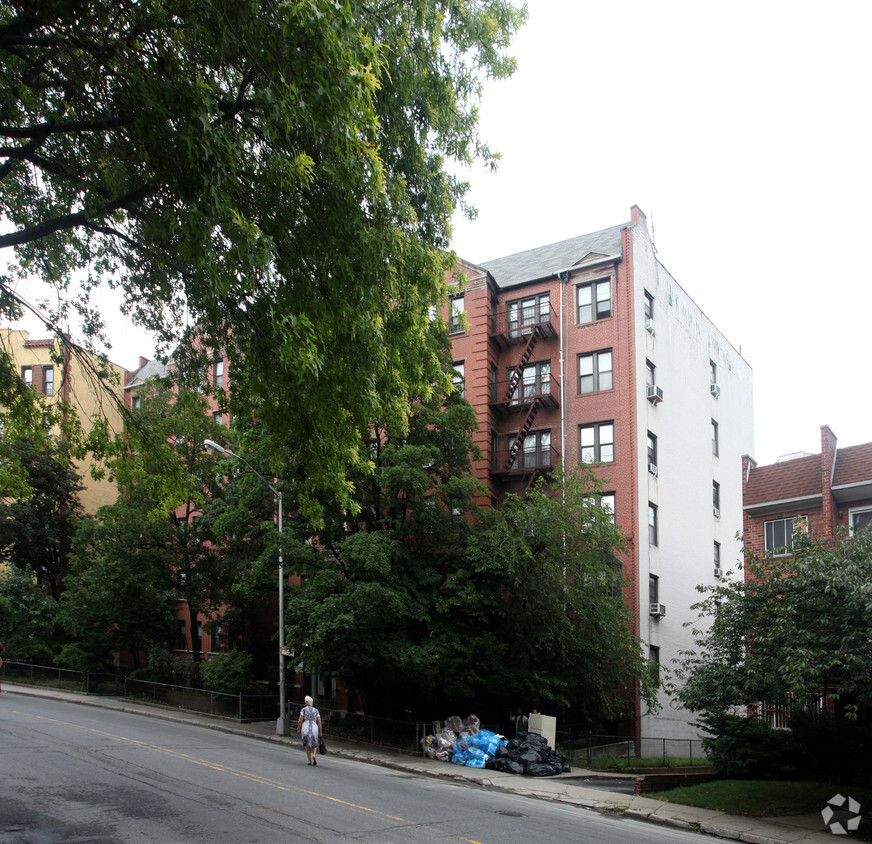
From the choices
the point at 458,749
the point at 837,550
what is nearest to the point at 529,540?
the point at 458,749

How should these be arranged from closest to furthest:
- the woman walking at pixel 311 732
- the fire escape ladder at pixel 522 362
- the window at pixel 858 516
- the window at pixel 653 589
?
the woman walking at pixel 311 732
the window at pixel 858 516
the window at pixel 653 589
the fire escape ladder at pixel 522 362

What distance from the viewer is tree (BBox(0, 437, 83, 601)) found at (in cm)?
4044

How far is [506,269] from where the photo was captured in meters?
39.2

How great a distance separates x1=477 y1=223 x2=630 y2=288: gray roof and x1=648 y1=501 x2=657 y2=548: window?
34.4 ft

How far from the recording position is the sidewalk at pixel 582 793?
14.7m

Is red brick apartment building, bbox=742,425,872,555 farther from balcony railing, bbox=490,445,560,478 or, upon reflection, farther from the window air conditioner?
balcony railing, bbox=490,445,560,478

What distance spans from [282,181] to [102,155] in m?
3.08

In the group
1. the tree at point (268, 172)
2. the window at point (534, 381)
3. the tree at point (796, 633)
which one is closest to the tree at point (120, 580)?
the window at point (534, 381)

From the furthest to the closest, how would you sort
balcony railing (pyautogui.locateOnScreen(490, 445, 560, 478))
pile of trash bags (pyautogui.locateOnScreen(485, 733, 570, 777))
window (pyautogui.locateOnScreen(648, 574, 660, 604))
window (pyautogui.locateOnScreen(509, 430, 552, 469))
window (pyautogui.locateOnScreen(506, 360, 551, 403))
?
1. window (pyautogui.locateOnScreen(506, 360, 551, 403))
2. window (pyautogui.locateOnScreen(509, 430, 552, 469))
3. balcony railing (pyautogui.locateOnScreen(490, 445, 560, 478))
4. window (pyautogui.locateOnScreen(648, 574, 660, 604))
5. pile of trash bags (pyautogui.locateOnScreen(485, 733, 570, 777))

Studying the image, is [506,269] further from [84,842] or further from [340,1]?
[84,842]

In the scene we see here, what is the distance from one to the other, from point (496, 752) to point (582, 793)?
4.67m

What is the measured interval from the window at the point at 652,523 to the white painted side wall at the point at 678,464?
0.84ft
